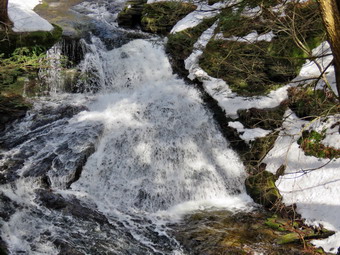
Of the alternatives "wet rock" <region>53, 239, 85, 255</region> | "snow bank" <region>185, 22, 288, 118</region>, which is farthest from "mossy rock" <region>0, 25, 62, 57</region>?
"wet rock" <region>53, 239, 85, 255</region>

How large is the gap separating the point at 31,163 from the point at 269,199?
532 centimetres

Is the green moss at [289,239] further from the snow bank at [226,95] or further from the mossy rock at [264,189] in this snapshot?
the snow bank at [226,95]

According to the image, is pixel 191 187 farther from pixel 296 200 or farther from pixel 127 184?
pixel 296 200

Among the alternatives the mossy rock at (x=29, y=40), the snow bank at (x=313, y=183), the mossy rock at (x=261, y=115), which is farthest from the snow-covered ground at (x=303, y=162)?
the mossy rock at (x=29, y=40)

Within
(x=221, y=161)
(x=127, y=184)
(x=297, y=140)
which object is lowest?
(x=127, y=184)

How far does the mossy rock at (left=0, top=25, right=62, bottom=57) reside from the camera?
9.60m

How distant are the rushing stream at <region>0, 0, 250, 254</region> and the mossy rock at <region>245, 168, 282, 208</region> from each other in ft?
0.79

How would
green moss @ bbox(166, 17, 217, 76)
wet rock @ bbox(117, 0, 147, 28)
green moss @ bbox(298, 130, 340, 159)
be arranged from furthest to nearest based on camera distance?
1. wet rock @ bbox(117, 0, 147, 28)
2. green moss @ bbox(166, 17, 217, 76)
3. green moss @ bbox(298, 130, 340, 159)

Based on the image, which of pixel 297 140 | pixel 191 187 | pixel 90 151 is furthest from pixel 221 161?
pixel 90 151

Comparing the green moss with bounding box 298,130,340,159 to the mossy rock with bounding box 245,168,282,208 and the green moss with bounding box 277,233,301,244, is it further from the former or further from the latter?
the green moss with bounding box 277,233,301,244

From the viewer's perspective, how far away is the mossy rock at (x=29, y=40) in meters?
9.60

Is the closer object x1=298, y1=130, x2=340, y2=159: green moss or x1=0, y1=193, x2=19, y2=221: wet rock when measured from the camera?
x1=0, y1=193, x2=19, y2=221: wet rock

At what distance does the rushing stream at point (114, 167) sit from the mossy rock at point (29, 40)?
1307mm

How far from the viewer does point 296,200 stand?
7.01 m
